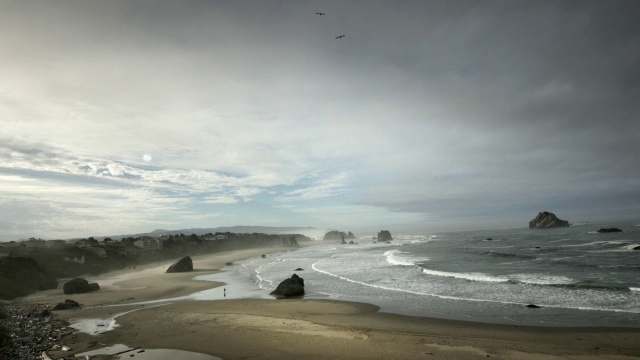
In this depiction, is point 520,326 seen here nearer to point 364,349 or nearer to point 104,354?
point 364,349

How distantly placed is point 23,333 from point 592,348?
98.3 ft

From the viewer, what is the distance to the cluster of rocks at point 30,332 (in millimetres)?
14891

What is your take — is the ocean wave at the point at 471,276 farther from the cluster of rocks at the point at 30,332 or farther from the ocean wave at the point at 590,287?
the cluster of rocks at the point at 30,332

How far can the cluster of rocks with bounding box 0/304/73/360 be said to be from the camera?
14891 mm

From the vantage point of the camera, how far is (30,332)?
18.6m

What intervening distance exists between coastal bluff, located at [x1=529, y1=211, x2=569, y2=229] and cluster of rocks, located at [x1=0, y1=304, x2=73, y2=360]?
176m

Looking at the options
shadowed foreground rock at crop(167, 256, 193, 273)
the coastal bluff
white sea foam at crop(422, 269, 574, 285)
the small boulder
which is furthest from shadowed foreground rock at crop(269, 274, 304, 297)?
the coastal bluff

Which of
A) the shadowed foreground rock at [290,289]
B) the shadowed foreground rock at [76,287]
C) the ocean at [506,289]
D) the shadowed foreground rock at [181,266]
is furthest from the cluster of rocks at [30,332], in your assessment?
the shadowed foreground rock at [181,266]

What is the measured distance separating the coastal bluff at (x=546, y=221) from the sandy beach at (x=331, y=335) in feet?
519

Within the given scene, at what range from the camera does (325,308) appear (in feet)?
79.6

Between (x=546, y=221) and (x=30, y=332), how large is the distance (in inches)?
7003

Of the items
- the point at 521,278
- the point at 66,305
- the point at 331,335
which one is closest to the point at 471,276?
the point at 521,278

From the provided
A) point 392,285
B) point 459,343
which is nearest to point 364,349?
point 459,343

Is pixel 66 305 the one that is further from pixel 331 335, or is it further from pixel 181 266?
pixel 181 266
